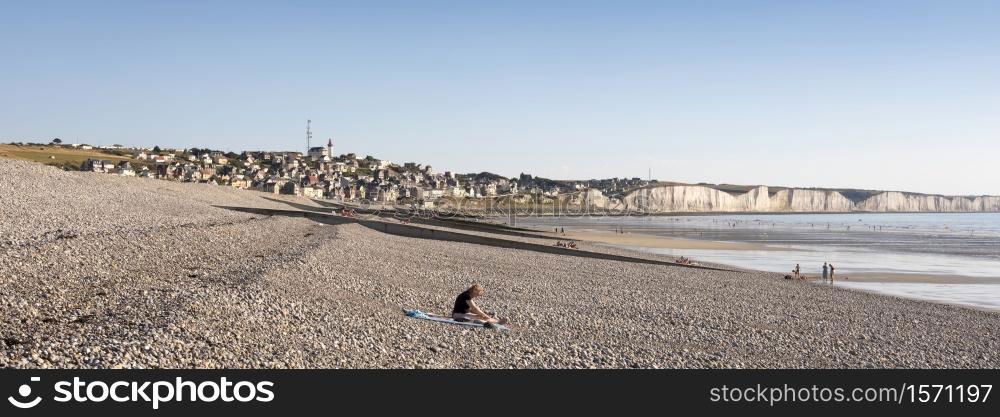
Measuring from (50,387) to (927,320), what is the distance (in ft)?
77.6

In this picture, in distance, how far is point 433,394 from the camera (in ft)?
34.6

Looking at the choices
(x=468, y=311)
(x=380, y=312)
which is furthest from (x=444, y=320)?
(x=380, y=312)

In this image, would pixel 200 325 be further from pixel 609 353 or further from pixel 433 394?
pixel 609 353

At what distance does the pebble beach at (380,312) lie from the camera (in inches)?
496

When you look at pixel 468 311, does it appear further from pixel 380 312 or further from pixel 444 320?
pixel 380 312

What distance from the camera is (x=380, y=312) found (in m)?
18.3

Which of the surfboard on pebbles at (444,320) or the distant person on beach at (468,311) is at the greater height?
the distant person on beach at (468,311)

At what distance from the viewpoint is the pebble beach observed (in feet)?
41.4

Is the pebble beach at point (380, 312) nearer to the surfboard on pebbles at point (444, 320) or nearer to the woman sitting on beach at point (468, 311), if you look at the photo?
the surfboard on pebbles at point (444, 320)

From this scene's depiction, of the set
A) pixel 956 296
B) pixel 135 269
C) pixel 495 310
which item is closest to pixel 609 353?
pixel 495 310

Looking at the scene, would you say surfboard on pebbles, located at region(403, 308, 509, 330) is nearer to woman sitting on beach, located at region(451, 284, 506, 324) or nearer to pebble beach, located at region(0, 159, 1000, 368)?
woman sitting on beach, located at region(451, 284, 506, 324)

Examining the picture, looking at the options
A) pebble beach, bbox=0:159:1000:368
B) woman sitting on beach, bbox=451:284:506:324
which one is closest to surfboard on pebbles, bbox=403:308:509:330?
woman sitting on beach, bbox=451:284:506:324

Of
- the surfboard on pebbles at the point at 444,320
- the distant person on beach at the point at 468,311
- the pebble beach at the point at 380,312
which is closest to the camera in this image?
the pebble beach at the point at 380,312

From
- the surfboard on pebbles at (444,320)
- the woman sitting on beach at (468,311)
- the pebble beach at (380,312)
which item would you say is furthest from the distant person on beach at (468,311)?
the pebble beach at (380,312)
